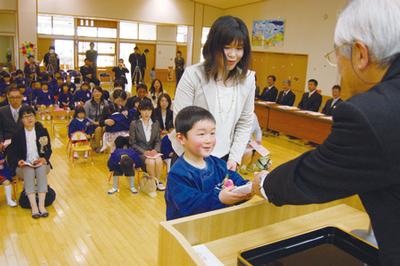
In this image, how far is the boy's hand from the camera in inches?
59.7

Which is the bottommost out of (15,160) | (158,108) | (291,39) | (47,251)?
(47,251)

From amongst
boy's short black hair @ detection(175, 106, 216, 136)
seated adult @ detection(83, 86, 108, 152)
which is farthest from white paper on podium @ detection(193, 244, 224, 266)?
seated adult @ detection(83, 86, 108, 152)

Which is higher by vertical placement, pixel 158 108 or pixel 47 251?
pixel 158 108

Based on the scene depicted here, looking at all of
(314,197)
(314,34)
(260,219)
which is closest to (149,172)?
(260,219)

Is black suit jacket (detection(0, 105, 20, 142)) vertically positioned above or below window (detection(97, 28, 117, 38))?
below

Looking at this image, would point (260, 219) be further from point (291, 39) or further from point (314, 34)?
point (291, 39)

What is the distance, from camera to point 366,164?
34.6 inches

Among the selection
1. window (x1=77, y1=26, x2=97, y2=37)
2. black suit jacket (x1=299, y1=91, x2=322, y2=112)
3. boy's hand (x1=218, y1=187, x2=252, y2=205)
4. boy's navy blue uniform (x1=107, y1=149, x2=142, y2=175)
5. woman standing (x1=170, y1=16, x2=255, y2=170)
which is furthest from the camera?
window (x1=77, y1=26, x2=97, y2=37)

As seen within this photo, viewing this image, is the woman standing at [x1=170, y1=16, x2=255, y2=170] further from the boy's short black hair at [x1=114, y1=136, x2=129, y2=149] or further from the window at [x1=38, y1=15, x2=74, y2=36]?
the window at [x1=38, y1=15, x2=74, y2=36]

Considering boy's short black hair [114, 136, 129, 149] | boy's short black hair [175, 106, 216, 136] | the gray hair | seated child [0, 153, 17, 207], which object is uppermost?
the gray hair

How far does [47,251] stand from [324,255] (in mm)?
2877

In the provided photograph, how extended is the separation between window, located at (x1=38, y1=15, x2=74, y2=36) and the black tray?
16.7m

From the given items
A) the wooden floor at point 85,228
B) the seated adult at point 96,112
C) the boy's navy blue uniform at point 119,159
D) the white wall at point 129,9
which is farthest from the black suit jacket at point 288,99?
the white wall at point 129,9

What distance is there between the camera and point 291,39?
41.8ft
